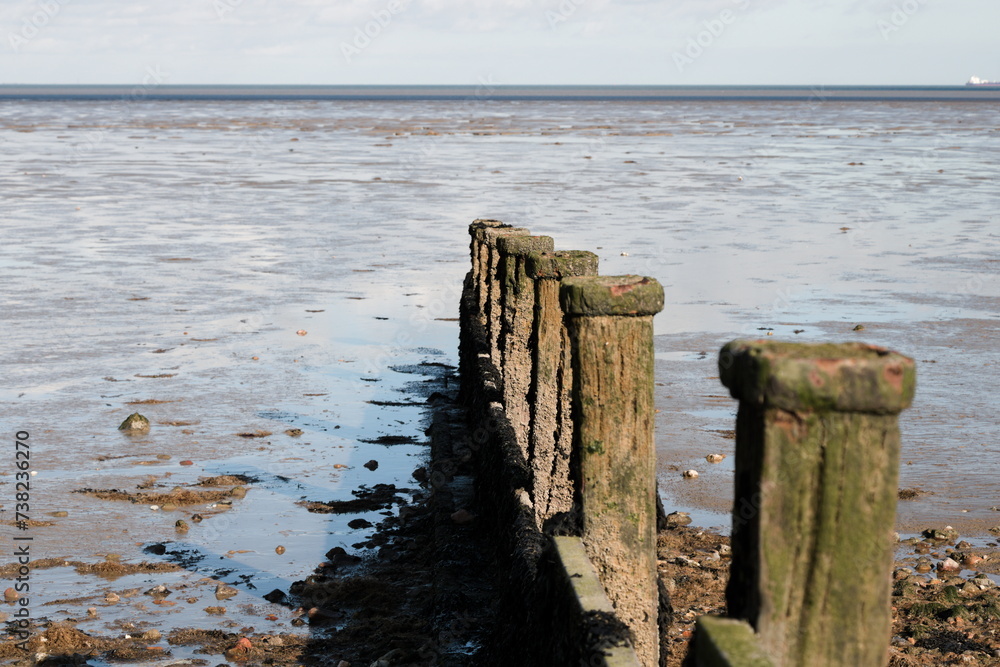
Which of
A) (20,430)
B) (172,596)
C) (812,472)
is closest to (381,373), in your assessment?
(20,430)

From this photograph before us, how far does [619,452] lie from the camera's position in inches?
165

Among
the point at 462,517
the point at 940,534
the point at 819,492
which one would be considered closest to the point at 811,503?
the point at 819,492

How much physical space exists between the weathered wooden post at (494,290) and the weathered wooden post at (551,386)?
197 cm

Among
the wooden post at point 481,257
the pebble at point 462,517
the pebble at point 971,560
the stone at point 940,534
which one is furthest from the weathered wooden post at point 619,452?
the wooden post at point 481,257

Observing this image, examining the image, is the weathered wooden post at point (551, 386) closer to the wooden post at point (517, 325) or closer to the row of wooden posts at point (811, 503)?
the wooden post at point (517, 325)

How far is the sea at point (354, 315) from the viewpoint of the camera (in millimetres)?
8758

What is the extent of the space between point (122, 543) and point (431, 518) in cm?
214

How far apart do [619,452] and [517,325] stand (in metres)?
3.62

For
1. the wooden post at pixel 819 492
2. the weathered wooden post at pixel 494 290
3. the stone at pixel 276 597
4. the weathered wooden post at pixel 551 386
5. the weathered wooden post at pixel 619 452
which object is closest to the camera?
the wooden post at pixel 819 492

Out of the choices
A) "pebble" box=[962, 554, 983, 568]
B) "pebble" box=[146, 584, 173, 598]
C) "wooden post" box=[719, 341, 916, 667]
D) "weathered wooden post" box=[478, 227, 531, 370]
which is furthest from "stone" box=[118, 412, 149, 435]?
"wooden post" box=[719, 341, 916, 667]

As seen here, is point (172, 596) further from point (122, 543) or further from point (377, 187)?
point (377, 187)

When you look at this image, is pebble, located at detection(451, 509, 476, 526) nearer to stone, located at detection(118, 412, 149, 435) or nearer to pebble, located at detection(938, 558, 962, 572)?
pebble, located at detection(938, 558, 962, 572)

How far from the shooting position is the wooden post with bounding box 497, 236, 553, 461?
7.64 metres

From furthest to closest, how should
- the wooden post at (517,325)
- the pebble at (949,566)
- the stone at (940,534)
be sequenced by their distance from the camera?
the stone at (940,534), the wooden post at (517,325), the pebble at (949,566)
